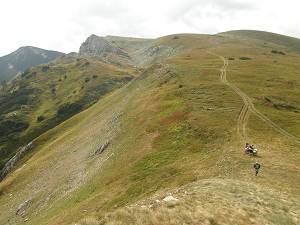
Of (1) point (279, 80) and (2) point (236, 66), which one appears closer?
(1) point (279, 80)

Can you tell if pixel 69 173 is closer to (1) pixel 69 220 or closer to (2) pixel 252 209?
(1) pixel 69 220

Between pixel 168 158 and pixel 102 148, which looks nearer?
pixel 168 158

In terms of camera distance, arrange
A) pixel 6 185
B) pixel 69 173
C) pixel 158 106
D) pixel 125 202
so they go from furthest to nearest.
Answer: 1. pixel 6 185
2. pixel 158 106
3. pixel 69 173
4. pixel 125 202

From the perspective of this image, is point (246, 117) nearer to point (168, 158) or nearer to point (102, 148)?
point (168, 158)

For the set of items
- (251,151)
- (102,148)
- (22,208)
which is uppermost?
(251,151)

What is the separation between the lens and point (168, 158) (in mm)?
62781

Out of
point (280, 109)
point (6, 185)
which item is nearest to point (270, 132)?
point (280, 109)

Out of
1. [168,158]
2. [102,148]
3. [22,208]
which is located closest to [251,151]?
[168,158]

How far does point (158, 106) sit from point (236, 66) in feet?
194

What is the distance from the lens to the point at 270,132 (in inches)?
2783

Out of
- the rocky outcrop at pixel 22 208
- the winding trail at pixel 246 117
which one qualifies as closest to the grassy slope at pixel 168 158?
the rocky outcrop at pixel 22 208

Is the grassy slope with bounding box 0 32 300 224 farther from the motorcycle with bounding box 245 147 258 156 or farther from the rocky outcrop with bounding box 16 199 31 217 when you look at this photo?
the motorcycle with bounding box 245 147 258 156

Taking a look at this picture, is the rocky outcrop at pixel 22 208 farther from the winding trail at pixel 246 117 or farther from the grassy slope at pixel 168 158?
the winding trail at pixel 246 117

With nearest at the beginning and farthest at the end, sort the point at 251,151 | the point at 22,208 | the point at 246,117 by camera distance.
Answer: the point at 251,151
the point at 246,117
the point at 22,208
